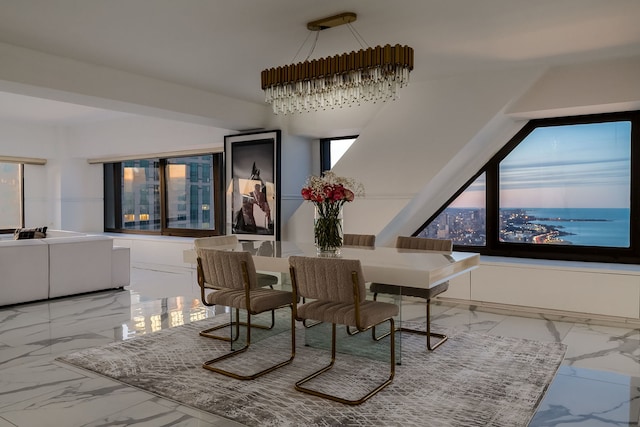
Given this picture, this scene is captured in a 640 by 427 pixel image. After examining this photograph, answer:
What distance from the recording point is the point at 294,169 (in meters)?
6.38

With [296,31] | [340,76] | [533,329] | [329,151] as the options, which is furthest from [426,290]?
[329,151]

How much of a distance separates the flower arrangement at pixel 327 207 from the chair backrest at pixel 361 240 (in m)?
0.76

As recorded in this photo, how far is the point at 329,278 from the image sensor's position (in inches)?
109

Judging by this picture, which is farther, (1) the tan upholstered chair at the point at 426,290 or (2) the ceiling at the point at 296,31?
(1) the tan upholstered chair at the point at 426,290

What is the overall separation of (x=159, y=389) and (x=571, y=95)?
4.21 meters

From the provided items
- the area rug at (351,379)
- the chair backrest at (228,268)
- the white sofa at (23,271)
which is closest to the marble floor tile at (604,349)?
the area rug at (351,379)

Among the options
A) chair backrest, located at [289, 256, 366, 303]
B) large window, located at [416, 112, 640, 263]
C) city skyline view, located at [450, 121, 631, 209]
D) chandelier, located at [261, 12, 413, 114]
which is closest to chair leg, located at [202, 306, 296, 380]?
chair backrest, located at [289, 256, 366, 303]

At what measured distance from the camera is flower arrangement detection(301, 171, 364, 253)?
11.4ft

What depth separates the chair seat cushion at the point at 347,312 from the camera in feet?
9.20

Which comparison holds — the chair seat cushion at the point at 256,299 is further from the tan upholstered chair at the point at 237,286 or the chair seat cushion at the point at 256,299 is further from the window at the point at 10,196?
the window at the point at 10,196

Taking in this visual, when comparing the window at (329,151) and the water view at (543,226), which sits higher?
the window at (329,151)

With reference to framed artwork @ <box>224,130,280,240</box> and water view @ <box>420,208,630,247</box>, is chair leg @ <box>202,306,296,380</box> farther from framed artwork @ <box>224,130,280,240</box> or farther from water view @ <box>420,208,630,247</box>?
water view @ <box>420,208,630,247</box>

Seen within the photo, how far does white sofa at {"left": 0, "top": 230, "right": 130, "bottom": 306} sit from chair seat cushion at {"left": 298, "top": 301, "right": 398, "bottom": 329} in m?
3.47

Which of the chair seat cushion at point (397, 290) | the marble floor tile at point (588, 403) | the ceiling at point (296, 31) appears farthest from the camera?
the chair seat cushion at point (397, 290)
